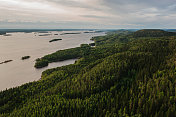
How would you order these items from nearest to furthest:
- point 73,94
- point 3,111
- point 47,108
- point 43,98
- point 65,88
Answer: point 47,108 < point 3,111 < point 43,98 < point 73,94 < point 65,88

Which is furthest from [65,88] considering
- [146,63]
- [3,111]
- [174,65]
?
[174,65]

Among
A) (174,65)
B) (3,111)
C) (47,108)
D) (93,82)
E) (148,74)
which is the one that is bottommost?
(3,111)

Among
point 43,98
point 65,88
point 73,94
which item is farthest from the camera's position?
point 65,88

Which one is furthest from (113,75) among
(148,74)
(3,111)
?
(3,111)

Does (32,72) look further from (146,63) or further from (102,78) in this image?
(146,63)

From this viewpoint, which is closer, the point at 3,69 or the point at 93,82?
the point at 93,82

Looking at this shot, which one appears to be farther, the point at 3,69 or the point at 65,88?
the point at 3,69

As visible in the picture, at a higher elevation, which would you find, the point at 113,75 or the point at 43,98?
the point at 113,75

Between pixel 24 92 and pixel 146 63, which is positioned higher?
pixel 146 63

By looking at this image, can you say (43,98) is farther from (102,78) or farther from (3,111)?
(102,78)
